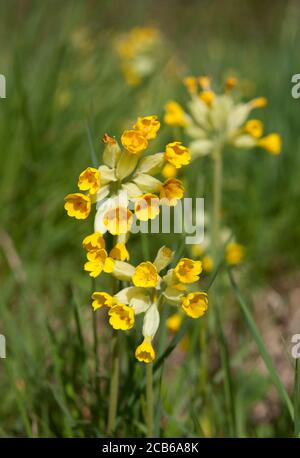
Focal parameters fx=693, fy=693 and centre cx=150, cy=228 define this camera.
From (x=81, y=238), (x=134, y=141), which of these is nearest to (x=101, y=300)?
(x=134, y=141)

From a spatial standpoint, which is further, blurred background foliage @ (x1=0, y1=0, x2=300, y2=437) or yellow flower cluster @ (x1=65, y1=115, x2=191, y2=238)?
blurred background foliage @ (x1=0, y1=0, x2=300, y2=437)

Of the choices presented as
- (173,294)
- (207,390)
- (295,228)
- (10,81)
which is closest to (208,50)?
(10,81)

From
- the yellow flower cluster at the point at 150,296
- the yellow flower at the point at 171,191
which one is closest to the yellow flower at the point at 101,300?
the yellow flower cluster at the point at 150,296

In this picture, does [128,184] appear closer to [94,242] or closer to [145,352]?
[94,242]

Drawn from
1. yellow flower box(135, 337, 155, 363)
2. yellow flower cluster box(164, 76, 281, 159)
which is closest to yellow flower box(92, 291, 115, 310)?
yellow flower box(135, 337, 155, 363)

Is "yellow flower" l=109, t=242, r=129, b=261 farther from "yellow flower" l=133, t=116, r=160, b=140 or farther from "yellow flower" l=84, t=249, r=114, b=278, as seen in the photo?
"yellow flower" l=133, t=116, r=160, b=140

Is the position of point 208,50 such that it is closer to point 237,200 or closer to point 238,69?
point 238,69

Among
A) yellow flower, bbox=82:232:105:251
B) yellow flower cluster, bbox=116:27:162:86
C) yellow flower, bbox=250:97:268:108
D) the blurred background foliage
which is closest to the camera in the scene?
yellow flower, bbox=82:232:105:251

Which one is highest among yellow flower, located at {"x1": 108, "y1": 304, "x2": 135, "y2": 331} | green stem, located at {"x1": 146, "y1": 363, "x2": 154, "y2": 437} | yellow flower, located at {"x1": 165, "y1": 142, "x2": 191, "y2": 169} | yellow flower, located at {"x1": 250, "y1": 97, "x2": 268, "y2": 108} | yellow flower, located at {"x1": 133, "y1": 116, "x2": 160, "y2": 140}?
yellow flower, located at {"x1": 250, "y1": 97, "x2": 268, "y2": 108}
